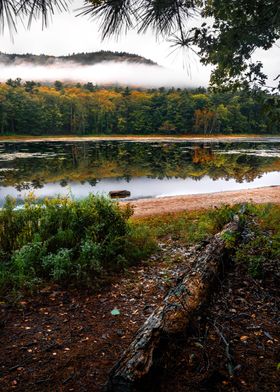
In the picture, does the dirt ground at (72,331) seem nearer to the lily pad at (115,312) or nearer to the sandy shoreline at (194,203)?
the lily pad at (115,312)

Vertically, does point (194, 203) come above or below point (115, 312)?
below

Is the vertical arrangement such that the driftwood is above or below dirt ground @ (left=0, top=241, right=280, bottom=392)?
above

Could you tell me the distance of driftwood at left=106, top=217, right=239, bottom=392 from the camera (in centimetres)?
299

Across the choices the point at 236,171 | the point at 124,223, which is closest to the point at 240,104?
the point at 236,171

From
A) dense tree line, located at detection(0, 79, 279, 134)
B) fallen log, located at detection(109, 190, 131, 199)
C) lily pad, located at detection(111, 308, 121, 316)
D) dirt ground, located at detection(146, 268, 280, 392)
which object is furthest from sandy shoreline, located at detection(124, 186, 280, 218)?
dense tree line, located at detection(0, 79, 279, 134)

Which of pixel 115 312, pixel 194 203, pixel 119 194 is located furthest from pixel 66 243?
pixel 119 194

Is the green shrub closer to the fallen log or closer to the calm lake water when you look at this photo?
the calm lake water

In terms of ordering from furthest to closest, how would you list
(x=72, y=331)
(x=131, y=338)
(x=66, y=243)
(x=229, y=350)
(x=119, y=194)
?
1. (x=119, y=194)
2. (x=66, y=243)
3. (x=72, y=331)
4. (x=131, y=338)
5. (x=229, y=350)

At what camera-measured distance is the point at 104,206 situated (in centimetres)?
690

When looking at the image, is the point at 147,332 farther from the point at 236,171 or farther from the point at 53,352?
the point at 236,171

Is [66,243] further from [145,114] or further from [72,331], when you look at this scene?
[145,114]

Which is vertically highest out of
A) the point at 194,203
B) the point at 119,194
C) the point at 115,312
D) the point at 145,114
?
the point at 145,114

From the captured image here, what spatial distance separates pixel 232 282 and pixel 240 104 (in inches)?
3912

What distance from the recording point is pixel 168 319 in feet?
12.4
